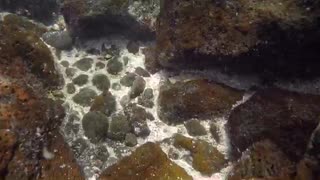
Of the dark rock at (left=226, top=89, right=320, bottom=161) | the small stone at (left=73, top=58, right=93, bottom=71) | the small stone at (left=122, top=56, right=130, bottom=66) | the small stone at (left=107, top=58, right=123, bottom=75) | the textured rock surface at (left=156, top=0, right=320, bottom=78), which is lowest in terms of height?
the small stone at (left=73, top=58, right=93, bottom=71)

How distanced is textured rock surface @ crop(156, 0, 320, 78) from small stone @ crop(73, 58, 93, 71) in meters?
2.01

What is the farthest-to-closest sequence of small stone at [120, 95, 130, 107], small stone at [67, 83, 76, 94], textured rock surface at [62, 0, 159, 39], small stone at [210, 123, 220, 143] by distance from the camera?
textured rock surface at [62, 0, 159, 39], small stone at [67, 83, 76, 94], small stone at [120, 95, 130, 107], small stone at [210, 123, 220, 143]

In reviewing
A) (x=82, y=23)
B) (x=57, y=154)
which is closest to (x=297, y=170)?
(x=57, y=154)

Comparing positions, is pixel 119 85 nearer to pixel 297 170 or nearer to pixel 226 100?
pixel 226 100

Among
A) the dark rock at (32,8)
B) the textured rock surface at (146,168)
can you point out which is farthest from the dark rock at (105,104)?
the dark rock at (32,8)

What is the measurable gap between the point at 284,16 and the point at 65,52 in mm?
5099

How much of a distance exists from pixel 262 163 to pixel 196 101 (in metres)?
1.80

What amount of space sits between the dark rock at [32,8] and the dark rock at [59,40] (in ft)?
4.35

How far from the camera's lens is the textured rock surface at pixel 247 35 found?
5852 mm

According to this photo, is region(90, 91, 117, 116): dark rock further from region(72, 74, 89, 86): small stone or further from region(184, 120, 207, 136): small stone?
region(184, 120, 207, 136): small stone

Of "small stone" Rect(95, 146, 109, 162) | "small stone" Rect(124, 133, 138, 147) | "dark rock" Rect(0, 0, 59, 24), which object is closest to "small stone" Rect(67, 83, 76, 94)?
"small stone" Rect(95, 146, 109, 162)

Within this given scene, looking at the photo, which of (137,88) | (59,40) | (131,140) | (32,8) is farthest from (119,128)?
(32,8)

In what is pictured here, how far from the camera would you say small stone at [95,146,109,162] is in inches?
256

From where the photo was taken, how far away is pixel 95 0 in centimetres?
799
